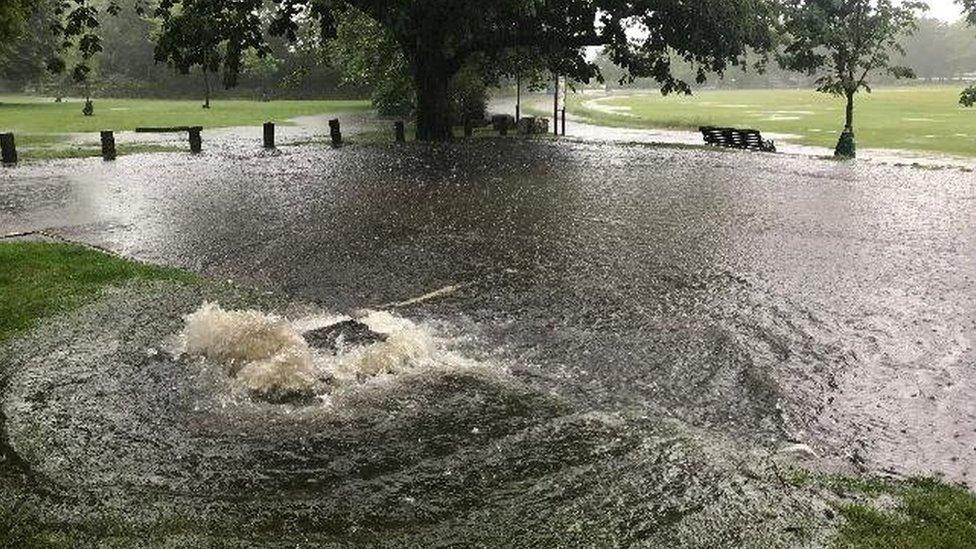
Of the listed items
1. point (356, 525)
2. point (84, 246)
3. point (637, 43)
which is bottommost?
point (356, 525)

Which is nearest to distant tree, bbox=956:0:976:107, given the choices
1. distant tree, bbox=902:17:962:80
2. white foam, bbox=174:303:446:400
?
white foam, bbox=174:303:446:400

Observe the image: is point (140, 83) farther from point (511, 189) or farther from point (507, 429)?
point (507, 429)

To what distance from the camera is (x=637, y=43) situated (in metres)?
27.8

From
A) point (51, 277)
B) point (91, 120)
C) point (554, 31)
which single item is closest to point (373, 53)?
point (554, 31)

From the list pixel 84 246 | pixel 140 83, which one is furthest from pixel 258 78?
pixel 84 246

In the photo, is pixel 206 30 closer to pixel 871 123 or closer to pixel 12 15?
pixel 12 15

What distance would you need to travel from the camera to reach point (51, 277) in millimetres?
8867

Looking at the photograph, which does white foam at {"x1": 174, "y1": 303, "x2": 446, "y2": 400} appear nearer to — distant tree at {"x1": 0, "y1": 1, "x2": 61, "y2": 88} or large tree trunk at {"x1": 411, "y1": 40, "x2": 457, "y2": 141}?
large tree trunk at {"x1": 411, "y1": 40, "x2": 457, "y2": 141}

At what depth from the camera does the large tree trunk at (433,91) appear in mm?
24812

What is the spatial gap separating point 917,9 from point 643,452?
25362 mm

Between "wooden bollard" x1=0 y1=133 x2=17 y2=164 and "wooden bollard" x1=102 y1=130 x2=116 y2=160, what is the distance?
6.71ft

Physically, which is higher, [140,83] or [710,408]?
[140,83]

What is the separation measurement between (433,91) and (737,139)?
9958 mm

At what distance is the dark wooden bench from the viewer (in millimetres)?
24438
